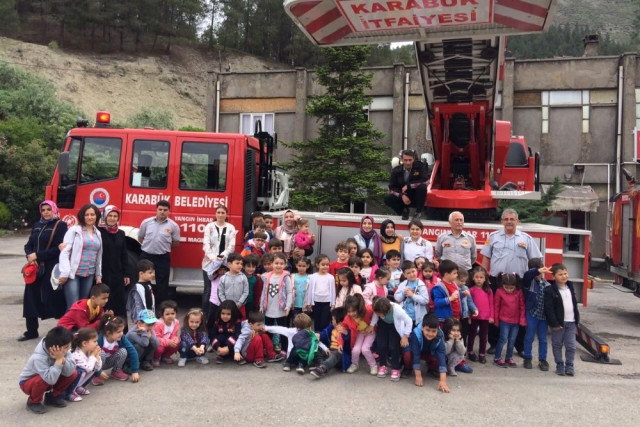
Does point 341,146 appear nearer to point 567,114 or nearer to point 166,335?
point 567,114

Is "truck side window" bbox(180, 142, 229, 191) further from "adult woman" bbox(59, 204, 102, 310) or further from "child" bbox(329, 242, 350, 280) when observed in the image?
"child" bbox(329, 242, 350, 280)

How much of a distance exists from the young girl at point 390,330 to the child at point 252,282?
1544mm

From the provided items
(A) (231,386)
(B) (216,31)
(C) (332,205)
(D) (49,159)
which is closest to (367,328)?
(A) (231,386)

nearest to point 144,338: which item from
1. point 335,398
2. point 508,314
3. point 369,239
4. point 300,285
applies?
point 300,285

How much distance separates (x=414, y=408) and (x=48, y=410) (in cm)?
317

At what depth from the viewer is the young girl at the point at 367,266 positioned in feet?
20.2

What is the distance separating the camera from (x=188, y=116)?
172ft

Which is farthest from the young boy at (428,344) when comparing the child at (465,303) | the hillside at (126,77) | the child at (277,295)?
the hillside at (126,77)

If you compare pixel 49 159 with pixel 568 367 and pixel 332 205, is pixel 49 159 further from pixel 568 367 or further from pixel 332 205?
pixel 568 367

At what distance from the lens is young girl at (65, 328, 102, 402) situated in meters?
4.50

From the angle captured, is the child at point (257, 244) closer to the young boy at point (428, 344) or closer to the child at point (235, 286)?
the child at point (235, 286)

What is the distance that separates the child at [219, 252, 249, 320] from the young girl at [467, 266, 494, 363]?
2713mm

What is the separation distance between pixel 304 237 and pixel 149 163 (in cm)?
282

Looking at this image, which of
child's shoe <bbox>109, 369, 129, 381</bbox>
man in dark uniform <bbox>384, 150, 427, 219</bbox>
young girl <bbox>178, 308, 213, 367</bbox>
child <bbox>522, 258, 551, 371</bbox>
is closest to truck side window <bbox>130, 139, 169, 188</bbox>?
young girl <bbox>178, 308, 213, 367</bbox>
